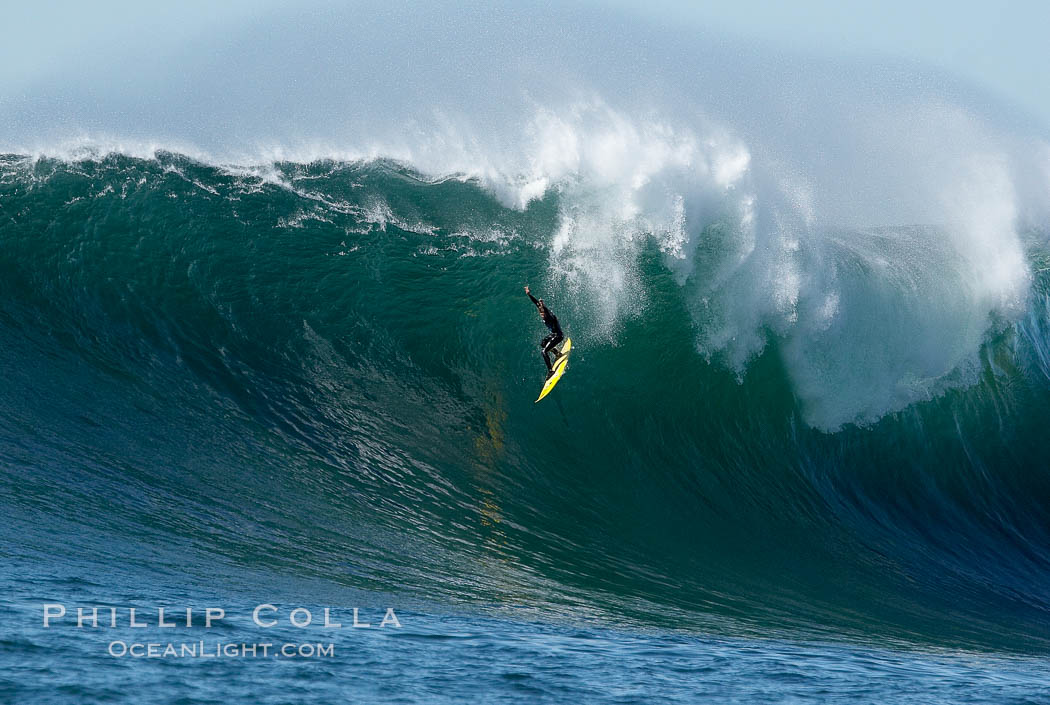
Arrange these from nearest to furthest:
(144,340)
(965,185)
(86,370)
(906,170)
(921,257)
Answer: (86,370) → (144,340) → (921,257) → (965,185) → (906,170)

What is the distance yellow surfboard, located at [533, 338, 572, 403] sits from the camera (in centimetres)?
966

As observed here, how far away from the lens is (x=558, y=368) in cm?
972

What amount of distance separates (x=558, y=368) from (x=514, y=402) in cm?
58

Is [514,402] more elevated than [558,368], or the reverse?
[558,368]

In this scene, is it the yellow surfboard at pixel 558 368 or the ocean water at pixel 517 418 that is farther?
the yellow surfboard at pixel 558 368

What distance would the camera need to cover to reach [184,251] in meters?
10.4

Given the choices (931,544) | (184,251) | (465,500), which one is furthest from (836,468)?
(184,251)

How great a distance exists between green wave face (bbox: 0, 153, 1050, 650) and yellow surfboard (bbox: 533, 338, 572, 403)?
0.61 ft

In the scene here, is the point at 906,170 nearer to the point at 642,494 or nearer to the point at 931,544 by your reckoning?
the point at 931,544

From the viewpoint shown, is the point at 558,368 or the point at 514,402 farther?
the point at 514,402

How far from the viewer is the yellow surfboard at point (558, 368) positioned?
9.66m

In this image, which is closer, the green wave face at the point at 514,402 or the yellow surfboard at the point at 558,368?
the green wave face at the point at 514,402

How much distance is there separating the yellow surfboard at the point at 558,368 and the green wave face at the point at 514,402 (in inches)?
7.3

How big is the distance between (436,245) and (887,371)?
5.59 m
